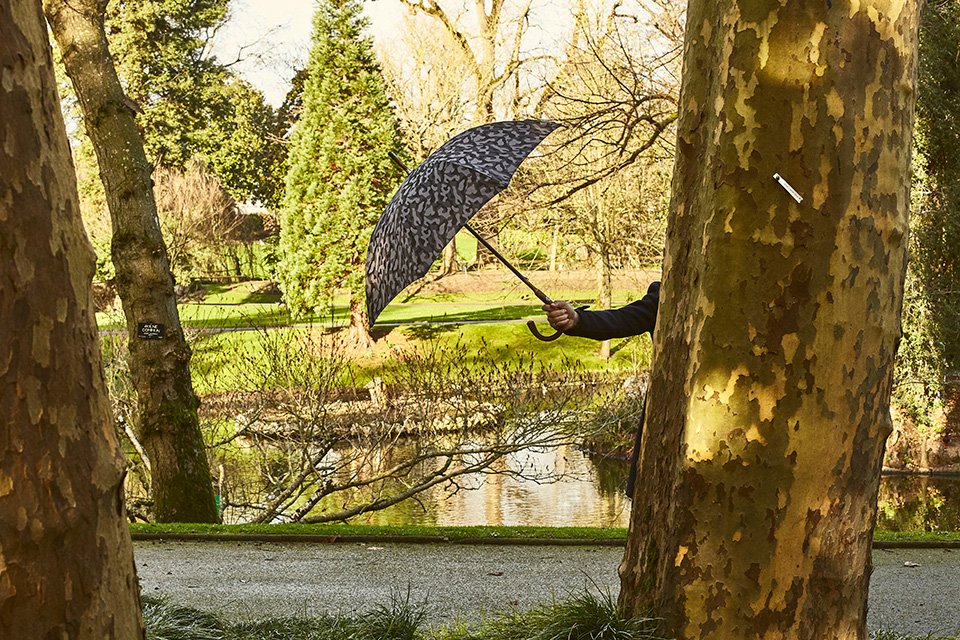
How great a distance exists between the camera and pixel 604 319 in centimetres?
374

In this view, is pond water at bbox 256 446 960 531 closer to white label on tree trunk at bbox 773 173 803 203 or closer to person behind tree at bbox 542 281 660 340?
Answer: person behind tree at bbox 542 281 660 340

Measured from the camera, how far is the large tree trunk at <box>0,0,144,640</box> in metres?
1.86

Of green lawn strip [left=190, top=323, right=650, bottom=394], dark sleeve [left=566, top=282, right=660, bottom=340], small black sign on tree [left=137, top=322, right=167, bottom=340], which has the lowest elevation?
green lawn strip [left=190, top=323, right=650, bottom=394]


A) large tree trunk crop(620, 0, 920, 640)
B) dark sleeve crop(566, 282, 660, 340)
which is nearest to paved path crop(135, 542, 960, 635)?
dark sleeve crop(566, 282, 660, 340)

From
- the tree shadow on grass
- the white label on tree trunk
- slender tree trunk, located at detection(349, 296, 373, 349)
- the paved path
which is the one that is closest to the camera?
the white label on tree trunk

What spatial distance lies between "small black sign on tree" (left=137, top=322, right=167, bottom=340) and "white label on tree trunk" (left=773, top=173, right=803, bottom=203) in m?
6.25

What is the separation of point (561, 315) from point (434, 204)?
22.9 inches

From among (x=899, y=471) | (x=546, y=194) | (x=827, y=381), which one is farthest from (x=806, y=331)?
(x=546, y=194)

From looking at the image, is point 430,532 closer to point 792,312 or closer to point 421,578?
point 421,578

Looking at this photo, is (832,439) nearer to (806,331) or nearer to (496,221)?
(806,331)

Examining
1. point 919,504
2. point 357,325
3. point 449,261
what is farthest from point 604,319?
point 449,261

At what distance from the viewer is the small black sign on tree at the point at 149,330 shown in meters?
8.13

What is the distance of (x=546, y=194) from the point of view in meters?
19.7

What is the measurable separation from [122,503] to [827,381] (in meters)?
1.91
